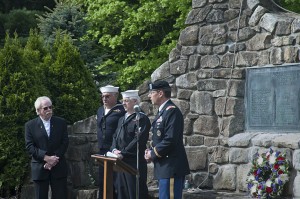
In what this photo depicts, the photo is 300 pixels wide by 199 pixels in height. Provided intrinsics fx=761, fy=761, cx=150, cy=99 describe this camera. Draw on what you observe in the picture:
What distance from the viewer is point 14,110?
1116cm

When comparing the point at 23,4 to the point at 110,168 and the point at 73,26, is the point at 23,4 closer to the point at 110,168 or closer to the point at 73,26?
the point at 73,26

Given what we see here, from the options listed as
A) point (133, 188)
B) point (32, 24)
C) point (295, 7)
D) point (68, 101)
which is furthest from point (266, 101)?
point (32, 24)

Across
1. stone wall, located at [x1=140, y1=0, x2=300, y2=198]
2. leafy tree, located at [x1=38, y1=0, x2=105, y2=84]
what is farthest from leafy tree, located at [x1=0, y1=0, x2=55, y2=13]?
stone wall, located at [x1=140, y1=0, x2=300, y2=198]

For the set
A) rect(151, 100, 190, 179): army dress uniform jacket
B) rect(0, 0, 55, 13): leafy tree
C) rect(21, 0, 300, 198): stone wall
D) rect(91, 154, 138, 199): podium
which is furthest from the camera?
rect(0, 0, 55, 13): leafy tree

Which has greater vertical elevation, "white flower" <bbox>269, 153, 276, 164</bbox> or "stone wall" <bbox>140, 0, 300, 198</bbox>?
"stone wall" <bbox>140, 0, 300, 198</bbox>

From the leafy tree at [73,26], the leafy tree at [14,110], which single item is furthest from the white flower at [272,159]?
the leafy tree at [73,26]

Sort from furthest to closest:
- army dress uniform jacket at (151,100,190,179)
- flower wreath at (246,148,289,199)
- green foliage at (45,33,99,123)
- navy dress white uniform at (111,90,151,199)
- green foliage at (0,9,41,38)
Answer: green foliage at (0,9,41,38) < green foliage at (45,33,99,123) < navy dress white uniform at (111,90,151,199) < flower wreath at (246,148,289,199) < army dress uniform jacket at (151,100,190,179)

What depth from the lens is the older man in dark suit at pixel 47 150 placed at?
9930mm

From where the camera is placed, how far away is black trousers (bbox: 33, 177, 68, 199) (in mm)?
9992

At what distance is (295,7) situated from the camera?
1834cm

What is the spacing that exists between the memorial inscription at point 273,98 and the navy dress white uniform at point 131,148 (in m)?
1.51

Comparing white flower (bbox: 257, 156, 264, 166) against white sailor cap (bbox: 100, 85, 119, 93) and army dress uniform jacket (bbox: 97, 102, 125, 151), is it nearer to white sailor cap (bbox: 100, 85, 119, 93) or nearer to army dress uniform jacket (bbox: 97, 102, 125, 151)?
army dress uniform jacket (bbox: 97, 102, 125, 151)

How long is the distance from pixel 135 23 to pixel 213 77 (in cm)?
1010

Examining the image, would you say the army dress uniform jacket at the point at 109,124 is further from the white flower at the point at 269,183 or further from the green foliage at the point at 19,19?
the green foliage at the point at 19,19
